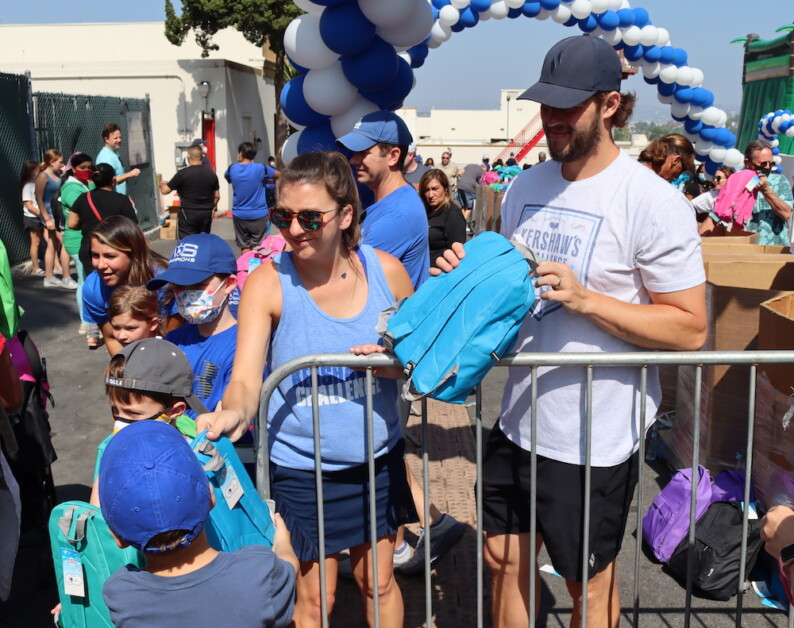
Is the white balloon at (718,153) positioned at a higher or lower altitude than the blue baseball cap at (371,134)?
higher

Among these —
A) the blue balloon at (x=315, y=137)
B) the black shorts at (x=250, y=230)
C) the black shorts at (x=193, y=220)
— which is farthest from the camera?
the black shorts at (x=193, y=220)

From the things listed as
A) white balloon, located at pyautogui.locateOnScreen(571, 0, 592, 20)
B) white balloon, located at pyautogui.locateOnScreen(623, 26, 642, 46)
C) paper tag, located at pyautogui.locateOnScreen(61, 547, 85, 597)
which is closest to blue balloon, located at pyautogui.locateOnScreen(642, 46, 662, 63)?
white balloon, located at pyautogui.locateOnScreen(623, 26, 642, 46)

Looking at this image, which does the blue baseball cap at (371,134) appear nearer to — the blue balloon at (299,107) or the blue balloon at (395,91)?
the blue balloon at (395,91)

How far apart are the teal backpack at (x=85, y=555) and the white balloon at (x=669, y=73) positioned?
403 inches

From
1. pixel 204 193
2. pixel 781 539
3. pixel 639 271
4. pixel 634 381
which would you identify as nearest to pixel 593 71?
pixel 639 271

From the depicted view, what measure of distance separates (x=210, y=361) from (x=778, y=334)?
2614mm

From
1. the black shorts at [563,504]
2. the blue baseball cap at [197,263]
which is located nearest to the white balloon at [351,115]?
the blue baseball cap at [197,263]

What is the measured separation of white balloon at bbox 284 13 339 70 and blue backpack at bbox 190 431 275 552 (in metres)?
4.25

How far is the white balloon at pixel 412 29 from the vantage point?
5770mm

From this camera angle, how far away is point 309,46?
19.4 ft

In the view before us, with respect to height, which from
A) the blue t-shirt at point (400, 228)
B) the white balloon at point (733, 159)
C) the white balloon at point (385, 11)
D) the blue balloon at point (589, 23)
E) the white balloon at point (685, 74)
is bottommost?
the blue t-shirt at point (400, 228)

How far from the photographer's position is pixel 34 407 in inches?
152

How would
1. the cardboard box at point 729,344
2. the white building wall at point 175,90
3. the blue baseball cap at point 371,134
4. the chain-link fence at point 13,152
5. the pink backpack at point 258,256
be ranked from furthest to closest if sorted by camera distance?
the white building wall at point 175,90, the chain-link fence at point 13,152, the pink backpack at point 258,256, the cardboard box at point 729,344, the blue baseball cap at point 371,134

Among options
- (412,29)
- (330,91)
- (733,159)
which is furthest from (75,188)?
(733,159)
